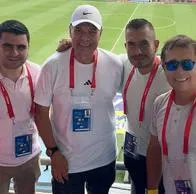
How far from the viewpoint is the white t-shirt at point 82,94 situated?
2.41 metres

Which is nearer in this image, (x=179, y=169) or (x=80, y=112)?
(x=179, y=169)

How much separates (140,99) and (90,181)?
2.07ft

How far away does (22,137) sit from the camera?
258 centimetres

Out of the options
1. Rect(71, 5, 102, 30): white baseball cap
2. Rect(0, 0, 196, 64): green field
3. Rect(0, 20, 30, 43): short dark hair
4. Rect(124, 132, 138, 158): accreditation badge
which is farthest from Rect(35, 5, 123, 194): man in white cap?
Rect(0, 0, 196, 64): green field

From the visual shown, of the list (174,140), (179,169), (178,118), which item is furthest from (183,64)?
(179,169)

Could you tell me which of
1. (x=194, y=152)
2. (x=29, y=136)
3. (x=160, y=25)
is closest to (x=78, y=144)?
(x=29, y=136)

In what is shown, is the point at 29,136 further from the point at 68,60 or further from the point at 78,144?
the point at 68,60

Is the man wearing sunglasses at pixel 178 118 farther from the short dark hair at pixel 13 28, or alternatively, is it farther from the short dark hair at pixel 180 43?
the short dark hair at pixel 13 28

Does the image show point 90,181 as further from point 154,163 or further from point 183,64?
point 183,64

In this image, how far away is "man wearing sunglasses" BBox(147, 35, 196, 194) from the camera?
206 cm

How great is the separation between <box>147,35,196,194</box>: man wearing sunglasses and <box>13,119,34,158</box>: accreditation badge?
84cm

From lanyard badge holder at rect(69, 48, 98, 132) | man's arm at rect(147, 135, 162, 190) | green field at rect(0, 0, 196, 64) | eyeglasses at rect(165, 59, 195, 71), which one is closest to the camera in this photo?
eyeglasses at rect(165, 59, 195, 71)

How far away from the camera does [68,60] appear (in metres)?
2.44

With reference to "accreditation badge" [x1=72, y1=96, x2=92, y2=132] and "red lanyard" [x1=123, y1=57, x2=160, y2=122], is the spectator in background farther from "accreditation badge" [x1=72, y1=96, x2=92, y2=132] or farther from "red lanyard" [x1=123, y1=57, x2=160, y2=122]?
"red lanyard" [x1=123, y1=57, x2=160, y2=122]
